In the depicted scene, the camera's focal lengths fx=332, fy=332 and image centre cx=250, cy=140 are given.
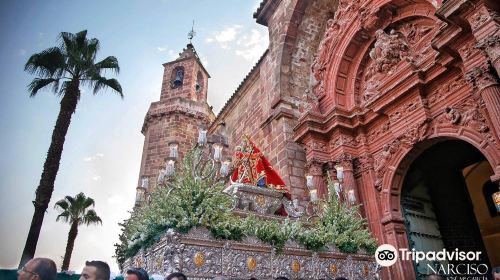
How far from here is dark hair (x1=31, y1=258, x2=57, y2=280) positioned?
2.74 metres

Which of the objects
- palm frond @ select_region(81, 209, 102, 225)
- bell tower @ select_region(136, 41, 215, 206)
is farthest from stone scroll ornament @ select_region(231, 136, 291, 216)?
palm frond @ select_region(81, 209, 102, 225)

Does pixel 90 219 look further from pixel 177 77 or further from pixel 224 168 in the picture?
pixel 224 168

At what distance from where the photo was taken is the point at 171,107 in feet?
66.6

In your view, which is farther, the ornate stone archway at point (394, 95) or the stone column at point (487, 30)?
the ornate stone archway at point (394, 95)

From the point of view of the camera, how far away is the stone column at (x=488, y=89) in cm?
566

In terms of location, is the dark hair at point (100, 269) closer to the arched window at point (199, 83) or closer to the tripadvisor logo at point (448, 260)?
the tripadvisor logo at point (448, 260)

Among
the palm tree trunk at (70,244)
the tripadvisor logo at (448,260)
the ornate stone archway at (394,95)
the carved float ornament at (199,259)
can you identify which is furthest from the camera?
the palm tree trunk at (70,244)

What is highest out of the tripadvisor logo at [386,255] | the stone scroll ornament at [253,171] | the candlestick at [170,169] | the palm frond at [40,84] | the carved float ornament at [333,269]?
the palm frond at [40,84]

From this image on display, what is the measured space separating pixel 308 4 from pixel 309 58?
2053 mm

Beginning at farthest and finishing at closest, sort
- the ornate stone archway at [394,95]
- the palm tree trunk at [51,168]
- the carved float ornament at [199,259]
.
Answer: the palm tree trunk at [51,168]
the ornate stone archway at [394,95]
the carved float ornament at [199,259]

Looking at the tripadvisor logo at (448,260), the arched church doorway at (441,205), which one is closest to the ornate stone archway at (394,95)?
the tripadvisor logo at (448,260)

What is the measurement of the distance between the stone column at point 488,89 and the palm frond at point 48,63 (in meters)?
12.1

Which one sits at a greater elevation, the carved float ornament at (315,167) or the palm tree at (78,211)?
the palm tree at (78,211)

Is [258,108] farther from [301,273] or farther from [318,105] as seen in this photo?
[301,273]
